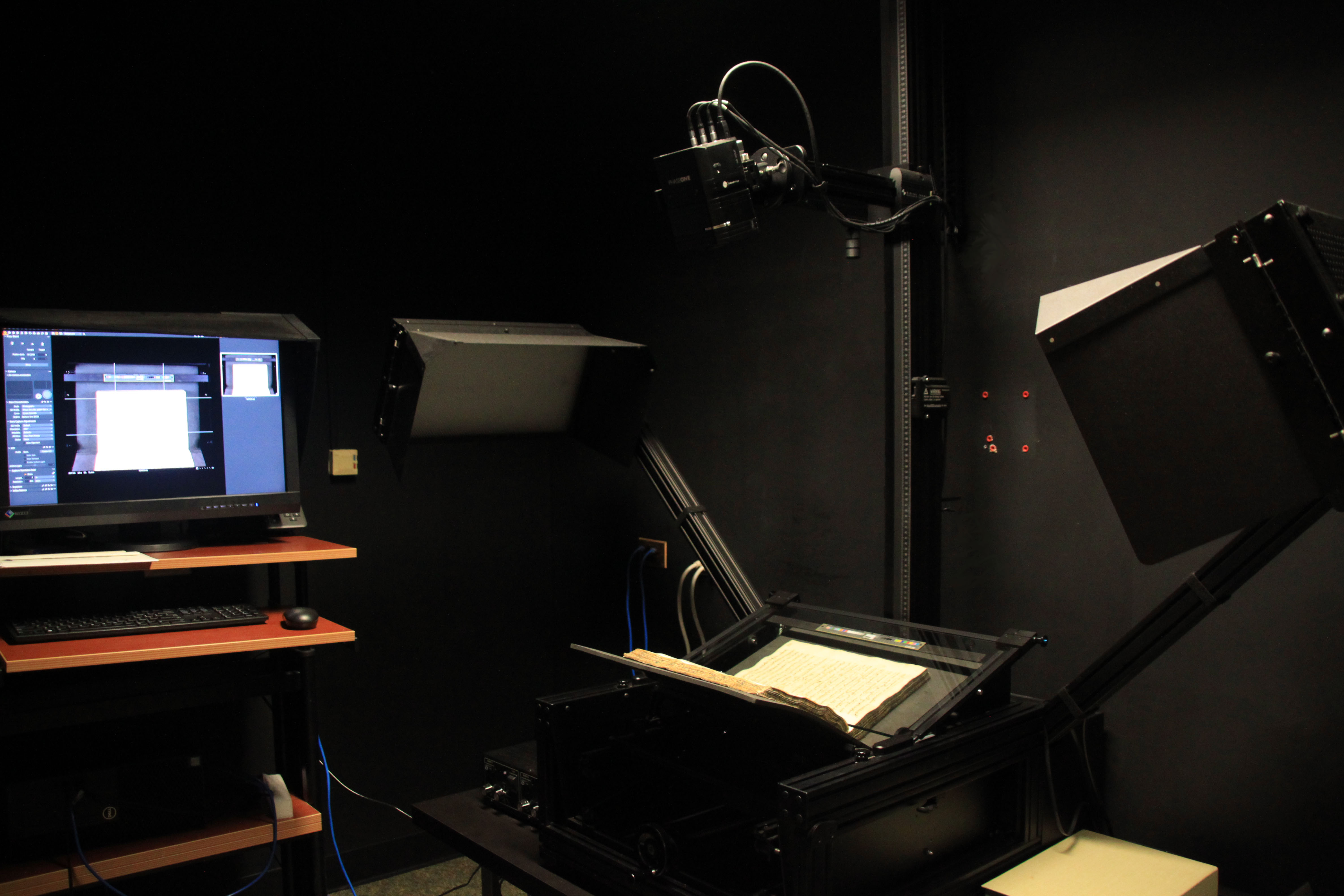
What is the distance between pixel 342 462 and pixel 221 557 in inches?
36.3

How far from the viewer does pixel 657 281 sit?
3.04 meters

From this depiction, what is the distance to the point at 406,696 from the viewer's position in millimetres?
3072

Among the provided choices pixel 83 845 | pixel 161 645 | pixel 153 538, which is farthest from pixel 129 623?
pixel 83 845

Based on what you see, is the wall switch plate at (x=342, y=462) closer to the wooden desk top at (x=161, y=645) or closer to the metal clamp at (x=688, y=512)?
the wooden desk top at (x=161, y=645)

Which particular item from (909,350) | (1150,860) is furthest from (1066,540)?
(1150,860)

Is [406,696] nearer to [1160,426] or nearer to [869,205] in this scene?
[869,205]

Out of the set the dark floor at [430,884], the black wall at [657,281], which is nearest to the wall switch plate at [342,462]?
the black wall at [657,281]

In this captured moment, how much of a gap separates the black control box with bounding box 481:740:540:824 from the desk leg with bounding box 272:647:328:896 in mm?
658

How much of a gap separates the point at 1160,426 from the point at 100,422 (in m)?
2.16

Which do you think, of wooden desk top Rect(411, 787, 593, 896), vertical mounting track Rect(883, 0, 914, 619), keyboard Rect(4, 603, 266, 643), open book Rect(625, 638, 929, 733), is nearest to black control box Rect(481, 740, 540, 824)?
wooden desk top Rect(411, 787, 593, 896)

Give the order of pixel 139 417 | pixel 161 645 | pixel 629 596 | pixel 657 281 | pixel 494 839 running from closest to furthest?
pixel 494 839 < pixel 161 645 < pixel 139 417 < pixel 657 281 < pixel 629 596

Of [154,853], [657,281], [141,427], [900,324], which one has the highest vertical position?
[657,281]

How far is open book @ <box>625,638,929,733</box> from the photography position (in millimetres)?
1219

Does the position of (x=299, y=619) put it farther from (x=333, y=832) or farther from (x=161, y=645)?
(x=333, y=832)
